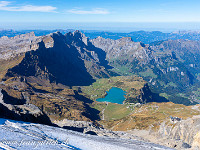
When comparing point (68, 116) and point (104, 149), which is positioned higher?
point (104, 149)

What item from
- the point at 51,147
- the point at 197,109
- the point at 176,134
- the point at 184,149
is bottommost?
the point at 197,109

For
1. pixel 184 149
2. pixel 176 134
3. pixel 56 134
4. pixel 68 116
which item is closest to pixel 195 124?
pixel 176 134

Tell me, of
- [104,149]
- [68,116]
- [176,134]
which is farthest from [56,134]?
[68,116]

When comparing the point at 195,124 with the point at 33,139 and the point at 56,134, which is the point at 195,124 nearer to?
the point at 56,134

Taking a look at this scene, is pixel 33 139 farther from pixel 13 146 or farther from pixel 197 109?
pixel 197 109

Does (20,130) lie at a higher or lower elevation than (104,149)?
higher

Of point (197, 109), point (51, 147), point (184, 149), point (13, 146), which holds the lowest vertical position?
point (197, 109)

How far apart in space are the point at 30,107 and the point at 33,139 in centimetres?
3920

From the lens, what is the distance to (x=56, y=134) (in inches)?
Answer: 1802

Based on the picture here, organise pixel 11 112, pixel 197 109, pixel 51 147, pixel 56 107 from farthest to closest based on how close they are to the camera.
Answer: pixel 56 107 < pixel 197 109 < pixel 11 112 < pixel 51 147

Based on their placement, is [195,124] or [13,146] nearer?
[13,146]

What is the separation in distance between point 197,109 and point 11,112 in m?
168

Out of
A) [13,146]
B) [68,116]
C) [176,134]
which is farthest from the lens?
[68,116]

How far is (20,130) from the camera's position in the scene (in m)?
42.4
